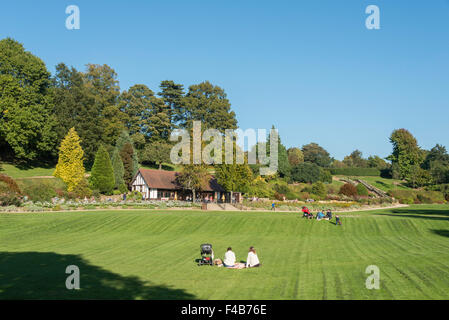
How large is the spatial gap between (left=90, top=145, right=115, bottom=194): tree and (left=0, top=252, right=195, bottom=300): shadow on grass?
4077 centimetres

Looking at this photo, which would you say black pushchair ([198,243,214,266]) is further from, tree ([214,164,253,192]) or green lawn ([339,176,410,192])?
green lawn ([339,176,410,192])

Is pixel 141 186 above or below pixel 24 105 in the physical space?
below

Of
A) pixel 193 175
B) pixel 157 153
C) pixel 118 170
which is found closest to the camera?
pixel 193 175

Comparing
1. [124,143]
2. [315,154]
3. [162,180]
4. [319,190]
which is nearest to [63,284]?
[162,180]

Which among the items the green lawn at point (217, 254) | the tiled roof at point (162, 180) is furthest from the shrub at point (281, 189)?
the green lawn at point (217, 254)

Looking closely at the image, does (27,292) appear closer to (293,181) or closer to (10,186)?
(10,186)

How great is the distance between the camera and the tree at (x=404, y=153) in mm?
97312

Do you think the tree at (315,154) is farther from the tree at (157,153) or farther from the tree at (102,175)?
the tree at (102,175)

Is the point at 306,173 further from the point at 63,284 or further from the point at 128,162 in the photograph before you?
the point at 63,284

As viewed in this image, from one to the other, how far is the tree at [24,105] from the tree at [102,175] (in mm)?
11415

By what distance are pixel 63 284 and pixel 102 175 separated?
46.3 m

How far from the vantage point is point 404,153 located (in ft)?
336

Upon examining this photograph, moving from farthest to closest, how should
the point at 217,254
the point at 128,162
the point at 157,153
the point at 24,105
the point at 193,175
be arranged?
the point at 157,153, the point at 128,162, the point at 24,105, the point at 193,175, the point at 217,254

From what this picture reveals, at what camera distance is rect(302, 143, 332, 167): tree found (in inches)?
4714
